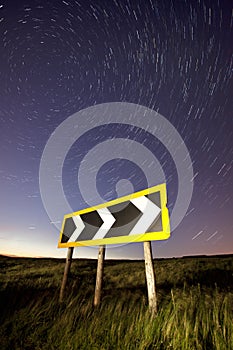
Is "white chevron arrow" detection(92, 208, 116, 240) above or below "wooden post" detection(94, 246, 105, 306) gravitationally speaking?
above

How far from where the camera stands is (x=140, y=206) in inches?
167

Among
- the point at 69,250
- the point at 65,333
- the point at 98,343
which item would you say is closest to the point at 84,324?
the point at 65,333

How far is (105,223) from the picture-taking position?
489cm

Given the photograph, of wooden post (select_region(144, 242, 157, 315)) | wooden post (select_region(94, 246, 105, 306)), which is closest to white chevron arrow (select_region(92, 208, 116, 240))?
wooden post (select_region(94, 246, 105, 306))

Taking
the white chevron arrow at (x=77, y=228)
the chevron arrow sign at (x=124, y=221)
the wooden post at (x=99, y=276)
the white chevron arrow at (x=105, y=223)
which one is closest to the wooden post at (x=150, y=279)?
the chevron arrow sign at (x=124, y=221)

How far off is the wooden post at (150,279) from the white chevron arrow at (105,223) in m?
1.09

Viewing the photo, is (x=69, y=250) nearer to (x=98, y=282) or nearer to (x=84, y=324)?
(x=98, y=282)

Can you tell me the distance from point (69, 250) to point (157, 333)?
4.06 meters

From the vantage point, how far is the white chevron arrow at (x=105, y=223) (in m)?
4.75

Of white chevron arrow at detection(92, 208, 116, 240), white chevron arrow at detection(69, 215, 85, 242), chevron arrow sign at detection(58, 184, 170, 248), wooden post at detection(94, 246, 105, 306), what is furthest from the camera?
white chevron arrow at detection(69, 215, 85, 242)

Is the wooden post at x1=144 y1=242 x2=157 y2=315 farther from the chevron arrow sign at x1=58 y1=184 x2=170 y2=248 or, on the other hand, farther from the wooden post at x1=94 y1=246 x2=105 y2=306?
the wooden post at x1=94 y1=246 x2=105 y2=306

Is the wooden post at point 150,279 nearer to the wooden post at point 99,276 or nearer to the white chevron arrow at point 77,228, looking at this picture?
the wooden post at point 99,276

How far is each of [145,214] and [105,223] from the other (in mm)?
1256

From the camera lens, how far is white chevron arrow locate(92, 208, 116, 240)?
4.75 m
